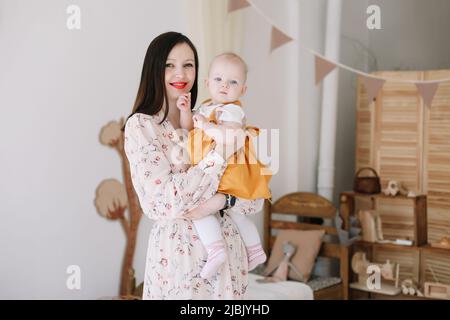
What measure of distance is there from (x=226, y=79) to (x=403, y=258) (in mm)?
2657

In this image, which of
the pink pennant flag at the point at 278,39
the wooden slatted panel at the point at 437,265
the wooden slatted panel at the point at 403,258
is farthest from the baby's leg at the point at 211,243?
the wooden slatted panel at the point at 403,258

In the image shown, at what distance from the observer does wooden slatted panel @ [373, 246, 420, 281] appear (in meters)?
3.76

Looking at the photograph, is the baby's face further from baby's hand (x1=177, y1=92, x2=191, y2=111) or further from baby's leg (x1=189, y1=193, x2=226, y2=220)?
baby's leg (x1=189, y1=193, x2=226, y2=220)

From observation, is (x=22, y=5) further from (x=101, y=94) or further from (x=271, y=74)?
(x=271, y=74)

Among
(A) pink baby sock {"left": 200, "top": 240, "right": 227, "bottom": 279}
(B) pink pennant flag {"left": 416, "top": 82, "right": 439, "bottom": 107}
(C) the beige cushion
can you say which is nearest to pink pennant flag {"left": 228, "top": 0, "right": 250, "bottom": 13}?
(B) pink pennant flag {"left": 416, "top": 82, "right": 439, "bottom": 107}

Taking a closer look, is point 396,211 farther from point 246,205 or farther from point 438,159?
point 246,205

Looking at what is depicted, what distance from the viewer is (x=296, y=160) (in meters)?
4.00

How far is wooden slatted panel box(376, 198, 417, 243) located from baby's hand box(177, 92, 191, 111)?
8.15 ft

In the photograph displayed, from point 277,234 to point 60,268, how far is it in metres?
1.47

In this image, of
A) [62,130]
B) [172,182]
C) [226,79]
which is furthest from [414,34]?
[172,182]

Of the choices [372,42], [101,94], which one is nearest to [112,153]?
[101,94]

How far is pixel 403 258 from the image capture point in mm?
3812

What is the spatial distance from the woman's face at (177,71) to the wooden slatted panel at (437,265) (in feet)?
8.33

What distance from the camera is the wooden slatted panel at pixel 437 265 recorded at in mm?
3615
